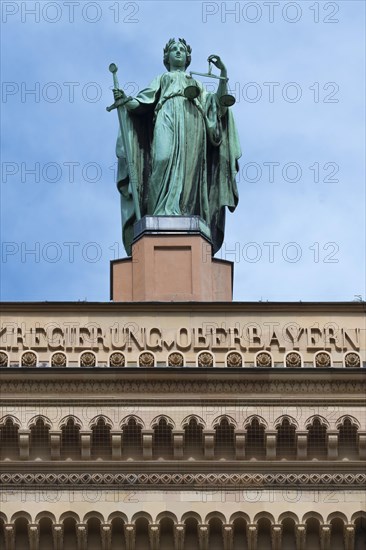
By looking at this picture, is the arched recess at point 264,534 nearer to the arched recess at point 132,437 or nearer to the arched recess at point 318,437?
the arched recess at point 318,437

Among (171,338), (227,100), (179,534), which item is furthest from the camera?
(227,100)

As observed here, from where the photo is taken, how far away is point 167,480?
36.2 metres

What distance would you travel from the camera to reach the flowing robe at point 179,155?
4150 cm

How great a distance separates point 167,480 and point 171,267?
494 cm

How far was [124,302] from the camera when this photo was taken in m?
37.6

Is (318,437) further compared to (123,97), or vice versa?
(123,97)

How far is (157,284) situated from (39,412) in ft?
13.5

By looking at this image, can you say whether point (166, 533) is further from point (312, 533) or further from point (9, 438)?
point (9, 438)

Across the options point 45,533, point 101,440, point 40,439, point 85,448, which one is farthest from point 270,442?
point 45,533

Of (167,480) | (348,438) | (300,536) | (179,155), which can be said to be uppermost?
(179,155)

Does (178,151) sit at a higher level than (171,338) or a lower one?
higher

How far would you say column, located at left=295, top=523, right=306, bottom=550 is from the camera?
3588cm

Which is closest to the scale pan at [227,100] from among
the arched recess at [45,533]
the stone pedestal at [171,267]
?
the stone pedestal at [171,267]

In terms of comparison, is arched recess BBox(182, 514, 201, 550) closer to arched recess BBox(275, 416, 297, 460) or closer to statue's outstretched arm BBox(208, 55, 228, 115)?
arched recess BBox(275, 416, 297, 460)
